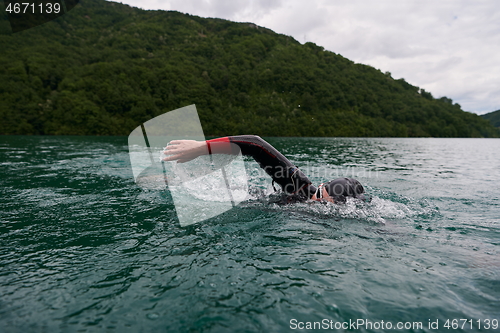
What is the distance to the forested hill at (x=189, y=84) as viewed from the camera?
6475 centimetres

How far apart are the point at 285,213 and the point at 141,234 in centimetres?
257

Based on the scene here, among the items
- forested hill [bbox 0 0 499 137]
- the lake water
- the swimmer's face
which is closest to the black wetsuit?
the swimmer's face

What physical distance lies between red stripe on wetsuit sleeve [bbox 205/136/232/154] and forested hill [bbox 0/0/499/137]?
160 feet

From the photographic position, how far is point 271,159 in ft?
15.6

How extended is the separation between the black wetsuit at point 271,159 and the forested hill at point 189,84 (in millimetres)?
47910

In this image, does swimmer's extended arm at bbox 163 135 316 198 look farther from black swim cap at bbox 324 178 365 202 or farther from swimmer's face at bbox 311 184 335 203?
black swim cap at bbox 324 178 365 202

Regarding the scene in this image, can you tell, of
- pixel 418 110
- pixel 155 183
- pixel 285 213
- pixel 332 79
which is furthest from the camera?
pixel 418 110

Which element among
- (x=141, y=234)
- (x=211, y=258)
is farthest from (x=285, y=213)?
(x=141, y=234)

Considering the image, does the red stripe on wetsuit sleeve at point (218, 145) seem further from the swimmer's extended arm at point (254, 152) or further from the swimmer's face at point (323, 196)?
the swimmer's face at point (323, 196)

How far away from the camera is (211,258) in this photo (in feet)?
10.5

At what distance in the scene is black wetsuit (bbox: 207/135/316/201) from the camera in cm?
439

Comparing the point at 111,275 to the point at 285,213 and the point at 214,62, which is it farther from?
the point at 214,62

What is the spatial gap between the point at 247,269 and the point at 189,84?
95.1 meters

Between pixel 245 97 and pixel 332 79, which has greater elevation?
pixel 332 79
